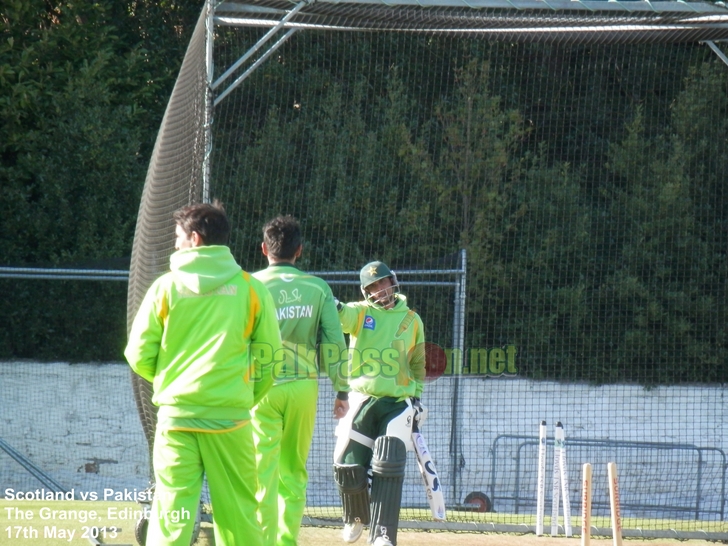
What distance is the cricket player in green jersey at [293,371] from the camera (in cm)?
451

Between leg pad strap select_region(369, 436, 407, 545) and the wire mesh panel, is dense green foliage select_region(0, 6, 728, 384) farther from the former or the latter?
leg pad strap select_region(369, 436, 407, 545)

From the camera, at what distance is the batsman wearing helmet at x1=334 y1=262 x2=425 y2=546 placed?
5.26 m

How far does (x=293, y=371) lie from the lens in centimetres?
459

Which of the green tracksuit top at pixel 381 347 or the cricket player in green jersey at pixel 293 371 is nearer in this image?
the cricket player in green jersey at pixel 293 371

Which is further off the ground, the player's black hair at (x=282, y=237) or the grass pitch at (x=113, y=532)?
the player's black hair at (x=282, y=237)

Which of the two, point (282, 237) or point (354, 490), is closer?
point (282, 237)

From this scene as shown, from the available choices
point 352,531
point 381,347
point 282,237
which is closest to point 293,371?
point 282,237

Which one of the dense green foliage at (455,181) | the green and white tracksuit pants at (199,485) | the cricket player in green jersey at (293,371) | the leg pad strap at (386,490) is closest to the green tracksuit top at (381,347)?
the leg pad strap at (386,490)

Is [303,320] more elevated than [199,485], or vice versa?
[303,320]

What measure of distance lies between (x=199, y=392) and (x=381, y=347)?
1.92 m

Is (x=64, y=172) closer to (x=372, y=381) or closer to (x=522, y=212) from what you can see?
(x=522, y=212)

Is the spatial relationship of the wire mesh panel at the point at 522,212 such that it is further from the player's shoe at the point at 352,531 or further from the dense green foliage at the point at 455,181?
the player's shoe at the point at 352,531

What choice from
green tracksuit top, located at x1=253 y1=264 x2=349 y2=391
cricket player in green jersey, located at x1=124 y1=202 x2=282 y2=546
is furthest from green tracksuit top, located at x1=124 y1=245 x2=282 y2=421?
green tracksuit top, located at x1=253 y1=264 x2=349 y2=391

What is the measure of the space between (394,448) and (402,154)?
18.8 feet
